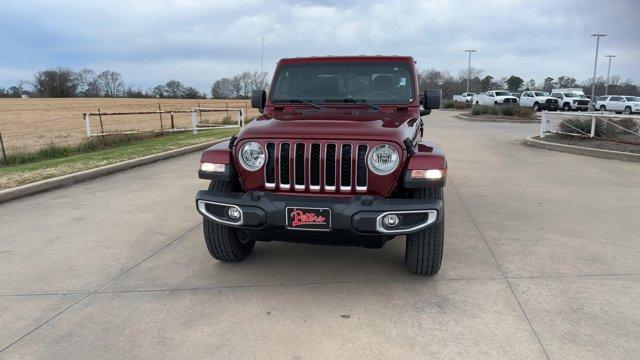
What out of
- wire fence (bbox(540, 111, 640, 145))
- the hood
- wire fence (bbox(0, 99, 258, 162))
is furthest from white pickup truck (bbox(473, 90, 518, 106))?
the hood

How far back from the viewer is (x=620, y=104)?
114 feet

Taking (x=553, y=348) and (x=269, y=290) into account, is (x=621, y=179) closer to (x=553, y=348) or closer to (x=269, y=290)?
(x=553, y=348)

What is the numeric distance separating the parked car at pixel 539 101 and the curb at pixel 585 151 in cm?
2700

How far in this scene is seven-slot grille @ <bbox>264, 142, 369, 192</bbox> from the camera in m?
3.49

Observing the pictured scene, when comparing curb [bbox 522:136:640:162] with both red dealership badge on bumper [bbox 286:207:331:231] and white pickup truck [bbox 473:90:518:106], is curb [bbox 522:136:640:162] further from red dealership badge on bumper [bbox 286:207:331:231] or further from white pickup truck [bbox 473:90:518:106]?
white pickup truck [bbox 473:90:518:106]

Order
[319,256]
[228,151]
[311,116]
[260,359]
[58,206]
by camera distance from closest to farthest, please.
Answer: [260,359], [228,151], [311,116], [319,256], [58,206]

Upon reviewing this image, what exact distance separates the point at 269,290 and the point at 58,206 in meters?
4.22

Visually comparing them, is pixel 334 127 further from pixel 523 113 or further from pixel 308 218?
pixel 523 113

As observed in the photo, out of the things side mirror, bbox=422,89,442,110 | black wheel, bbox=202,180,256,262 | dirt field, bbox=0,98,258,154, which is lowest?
dirt field, bbox=0,98,258,154

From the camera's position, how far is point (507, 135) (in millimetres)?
16641

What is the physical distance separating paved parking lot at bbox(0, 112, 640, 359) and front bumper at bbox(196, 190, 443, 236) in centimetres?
59

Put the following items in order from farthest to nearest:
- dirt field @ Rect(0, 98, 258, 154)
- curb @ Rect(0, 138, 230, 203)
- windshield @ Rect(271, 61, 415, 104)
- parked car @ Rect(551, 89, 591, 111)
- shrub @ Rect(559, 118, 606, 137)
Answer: parked car @ Rect(551, 89, 591, 111) < dirt field @ Rect(0, 98, 258, 154) < shrub @ Rect(559, 118, 606, 137) < curb @ Rect(0, 138, 230, 203) < windshield @ Rect(271, 61, 415, 104)

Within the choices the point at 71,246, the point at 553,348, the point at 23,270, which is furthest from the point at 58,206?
the point at 553,348

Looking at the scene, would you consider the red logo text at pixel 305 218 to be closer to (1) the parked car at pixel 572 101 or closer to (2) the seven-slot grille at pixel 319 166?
(2) the seven-slot grille at pixel 319 166
